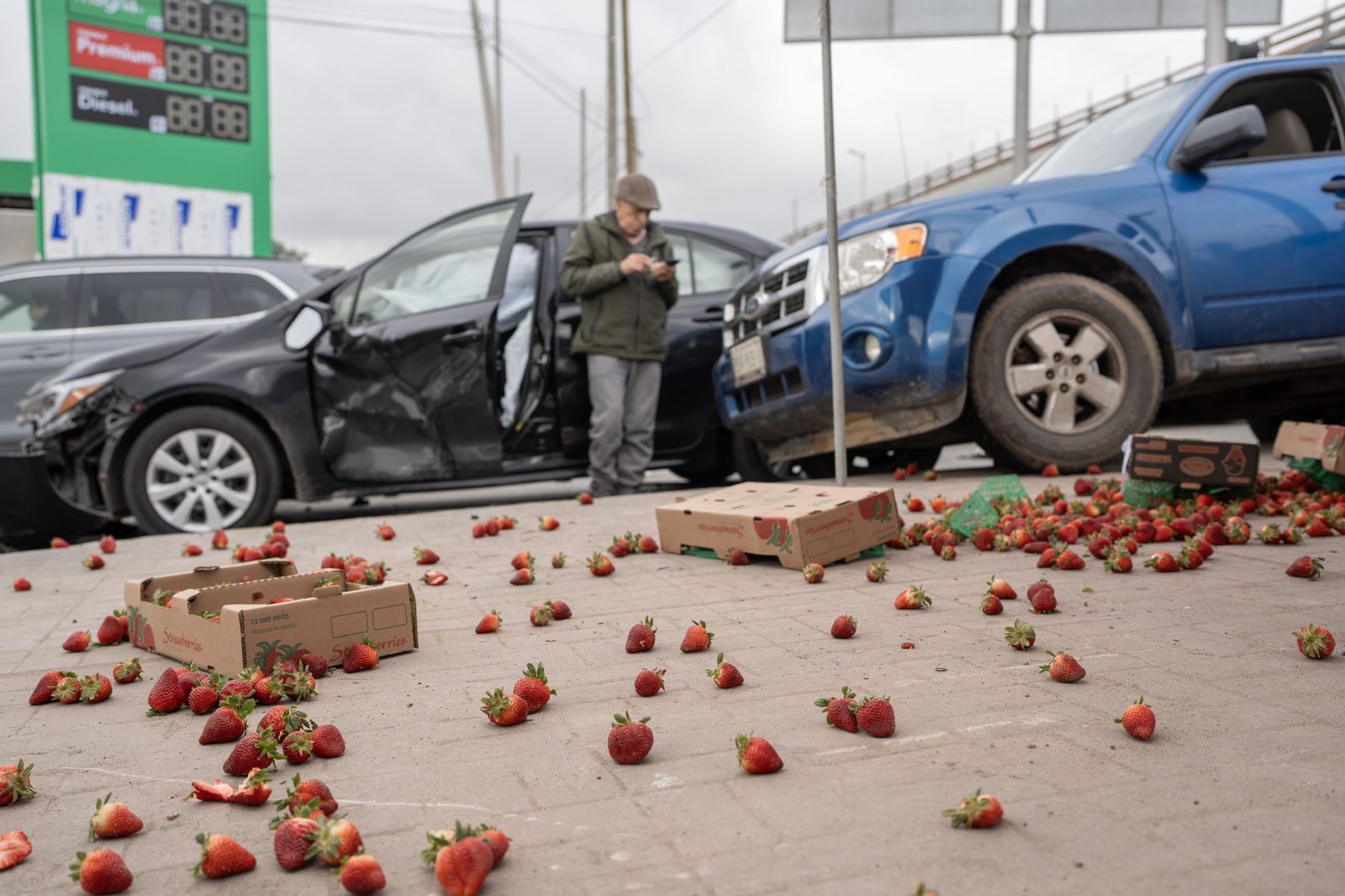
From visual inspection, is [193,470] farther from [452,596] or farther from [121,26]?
[121,26]

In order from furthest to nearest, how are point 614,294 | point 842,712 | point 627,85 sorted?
1. point 627,85
2. point 614,294
3. point 842,712

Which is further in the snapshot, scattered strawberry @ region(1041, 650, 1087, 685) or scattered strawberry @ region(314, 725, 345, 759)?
scattered strawberry @ region(1041, 650, 1087, 685)

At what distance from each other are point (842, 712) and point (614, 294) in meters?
5.11

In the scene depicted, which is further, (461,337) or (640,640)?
(461,337)

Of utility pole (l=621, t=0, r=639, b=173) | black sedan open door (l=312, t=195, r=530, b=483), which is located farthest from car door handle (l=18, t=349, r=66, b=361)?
utility pole (l=621, t=0, r=639, b=173)

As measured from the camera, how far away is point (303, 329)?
7.11 meters

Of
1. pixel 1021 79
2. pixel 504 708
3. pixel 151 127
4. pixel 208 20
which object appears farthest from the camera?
pixel 208 20

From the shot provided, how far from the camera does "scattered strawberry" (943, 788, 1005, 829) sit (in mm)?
1854

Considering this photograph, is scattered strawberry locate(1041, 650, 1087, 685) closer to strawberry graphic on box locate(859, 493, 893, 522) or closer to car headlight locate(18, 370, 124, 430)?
strawberry graphic on box locate(859, 493, 893, 522)

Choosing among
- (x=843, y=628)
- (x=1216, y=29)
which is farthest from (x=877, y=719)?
(x=1216, y=29)

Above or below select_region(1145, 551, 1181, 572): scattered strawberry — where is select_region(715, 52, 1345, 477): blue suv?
above

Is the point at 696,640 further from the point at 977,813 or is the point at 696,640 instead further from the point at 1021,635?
the point at 977,813

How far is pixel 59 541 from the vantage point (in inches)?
256

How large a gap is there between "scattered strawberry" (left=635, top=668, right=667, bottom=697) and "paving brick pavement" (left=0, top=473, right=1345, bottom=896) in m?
0.04
